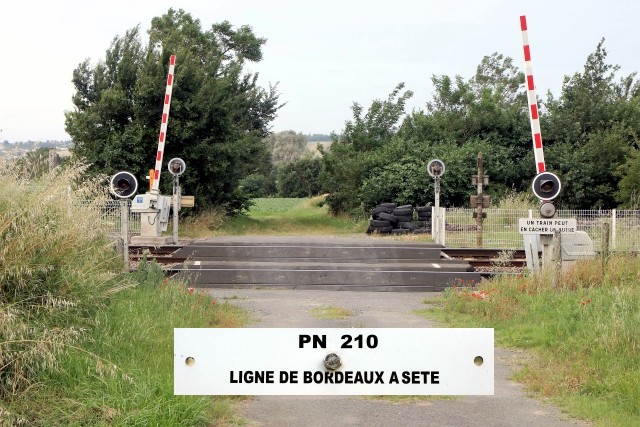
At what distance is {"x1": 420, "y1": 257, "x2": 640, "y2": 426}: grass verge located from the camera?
23.0 ft

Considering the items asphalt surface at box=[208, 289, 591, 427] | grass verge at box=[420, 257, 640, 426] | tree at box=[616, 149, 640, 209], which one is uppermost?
tree at box=[616, 149, 640, 209]

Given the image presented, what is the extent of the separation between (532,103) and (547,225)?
92.3 inches

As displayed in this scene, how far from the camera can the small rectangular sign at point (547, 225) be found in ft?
43.6

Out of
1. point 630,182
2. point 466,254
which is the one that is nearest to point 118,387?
point 466,254

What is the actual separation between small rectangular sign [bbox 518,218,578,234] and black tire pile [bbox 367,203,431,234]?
12927 millimetres

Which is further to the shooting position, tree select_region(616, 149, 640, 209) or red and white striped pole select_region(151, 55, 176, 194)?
tree select_region(616, 149, 640, 209)

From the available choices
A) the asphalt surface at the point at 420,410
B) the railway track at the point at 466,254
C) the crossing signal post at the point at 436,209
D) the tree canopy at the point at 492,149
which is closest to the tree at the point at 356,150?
the tree canopy at the point at 492,149

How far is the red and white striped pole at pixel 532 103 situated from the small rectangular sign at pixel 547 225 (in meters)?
1.02

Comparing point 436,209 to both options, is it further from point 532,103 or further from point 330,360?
point 330,360

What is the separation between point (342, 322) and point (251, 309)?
6.65 feet

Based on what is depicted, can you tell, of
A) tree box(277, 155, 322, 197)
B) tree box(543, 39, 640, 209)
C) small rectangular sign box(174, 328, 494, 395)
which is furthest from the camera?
tree box(277, 155, 322, 197)

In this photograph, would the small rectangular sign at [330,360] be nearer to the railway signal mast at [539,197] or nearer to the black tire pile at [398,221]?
the railway signal mast at [539,197]

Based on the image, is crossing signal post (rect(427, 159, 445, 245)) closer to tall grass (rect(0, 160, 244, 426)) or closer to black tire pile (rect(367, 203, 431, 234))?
black tire pile (rect(367, 203, 431, 234))

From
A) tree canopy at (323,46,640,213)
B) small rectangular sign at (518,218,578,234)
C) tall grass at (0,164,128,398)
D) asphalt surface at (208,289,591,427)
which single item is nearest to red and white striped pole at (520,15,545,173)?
small rectangular sign at (518,218,578,234)
